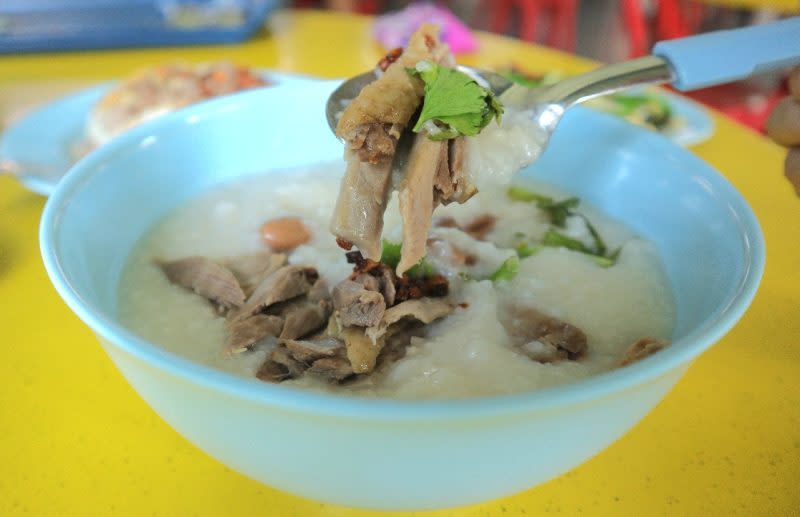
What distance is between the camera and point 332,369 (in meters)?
0.82

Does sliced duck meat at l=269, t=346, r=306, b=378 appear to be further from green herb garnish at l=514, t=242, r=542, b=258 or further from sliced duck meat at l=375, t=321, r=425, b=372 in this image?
green herb garnish at l=514, t=242, r=542, b=258

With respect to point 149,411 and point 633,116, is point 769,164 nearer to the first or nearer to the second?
point 633,116

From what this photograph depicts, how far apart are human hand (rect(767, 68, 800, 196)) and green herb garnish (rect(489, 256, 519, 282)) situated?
0.49 metres

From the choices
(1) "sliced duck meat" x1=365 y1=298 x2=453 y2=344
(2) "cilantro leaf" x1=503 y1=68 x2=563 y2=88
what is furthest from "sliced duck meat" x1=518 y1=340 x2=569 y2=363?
(2) "cilantro leaf" x1=503 y1=68 x2=563 y2=88

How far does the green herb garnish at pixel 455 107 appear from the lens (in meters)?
0.83

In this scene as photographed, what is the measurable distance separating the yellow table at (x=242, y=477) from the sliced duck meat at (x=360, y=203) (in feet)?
1.10

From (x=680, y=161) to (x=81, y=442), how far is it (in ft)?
3.24

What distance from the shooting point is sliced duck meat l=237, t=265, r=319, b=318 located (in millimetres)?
940

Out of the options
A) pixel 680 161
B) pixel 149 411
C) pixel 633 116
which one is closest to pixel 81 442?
pixel 149 411

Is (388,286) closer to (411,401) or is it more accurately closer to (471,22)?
(411,401)

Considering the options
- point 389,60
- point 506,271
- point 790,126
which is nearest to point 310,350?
point 506,271

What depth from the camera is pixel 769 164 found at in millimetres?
1703

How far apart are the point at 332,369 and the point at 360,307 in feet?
0.32

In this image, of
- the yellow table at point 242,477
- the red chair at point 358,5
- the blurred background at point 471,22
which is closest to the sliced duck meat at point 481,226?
the yellow table at point 242,477
